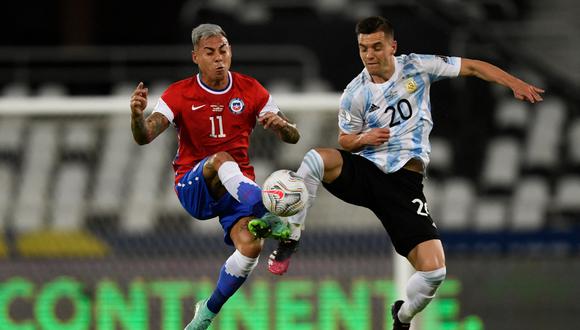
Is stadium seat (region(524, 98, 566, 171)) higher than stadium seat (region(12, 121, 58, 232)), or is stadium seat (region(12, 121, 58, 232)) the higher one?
stadium seat (region(524, 98, 566, 171))

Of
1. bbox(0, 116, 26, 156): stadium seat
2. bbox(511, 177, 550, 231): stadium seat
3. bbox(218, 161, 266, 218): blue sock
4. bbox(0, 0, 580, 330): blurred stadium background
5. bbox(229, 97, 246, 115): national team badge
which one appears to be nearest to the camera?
bbox(218, 161, 266, 218): blue sock

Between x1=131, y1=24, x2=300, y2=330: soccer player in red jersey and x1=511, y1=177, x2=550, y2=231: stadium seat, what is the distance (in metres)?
5.11

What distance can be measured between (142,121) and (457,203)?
6085 millimetres

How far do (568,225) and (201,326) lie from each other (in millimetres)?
5408

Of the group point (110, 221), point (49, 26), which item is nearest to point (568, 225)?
point (110, 221)

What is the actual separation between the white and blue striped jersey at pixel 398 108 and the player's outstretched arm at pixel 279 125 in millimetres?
272

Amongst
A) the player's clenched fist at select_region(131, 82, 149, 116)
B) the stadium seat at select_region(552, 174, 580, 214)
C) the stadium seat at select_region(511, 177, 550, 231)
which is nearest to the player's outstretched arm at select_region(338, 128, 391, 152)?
the player's clenched fist at select_region(131, 82, 149, 116)

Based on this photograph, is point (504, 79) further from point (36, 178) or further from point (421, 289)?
point (36, 178)

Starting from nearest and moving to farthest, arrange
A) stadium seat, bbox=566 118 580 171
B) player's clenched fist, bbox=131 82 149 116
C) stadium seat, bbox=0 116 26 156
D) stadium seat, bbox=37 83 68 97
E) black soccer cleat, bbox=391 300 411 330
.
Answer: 1. player's clenched fist, bbox=131 82 149 116
2. black soccer cleat, bbox=391 300 411 330
3. stadium seat, bbox=0 116 26 156
4. stadium seat, bbox=566 118 580 171
5. stadium seat, bbox=37 83 68 97

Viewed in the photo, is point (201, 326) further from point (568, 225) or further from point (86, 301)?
point (568, 225)

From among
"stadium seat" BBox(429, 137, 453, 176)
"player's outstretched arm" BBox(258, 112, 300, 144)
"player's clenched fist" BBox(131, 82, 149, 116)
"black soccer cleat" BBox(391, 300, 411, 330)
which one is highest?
"stadium seat" BBox(429, 137, 453, 176)

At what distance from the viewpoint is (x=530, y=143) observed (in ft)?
→ 43.1

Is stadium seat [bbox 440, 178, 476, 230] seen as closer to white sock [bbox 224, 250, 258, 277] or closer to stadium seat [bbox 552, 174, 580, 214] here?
stadium seat [bbox 552, 174, 580, 214]

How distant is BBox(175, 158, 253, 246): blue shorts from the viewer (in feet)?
23.0
